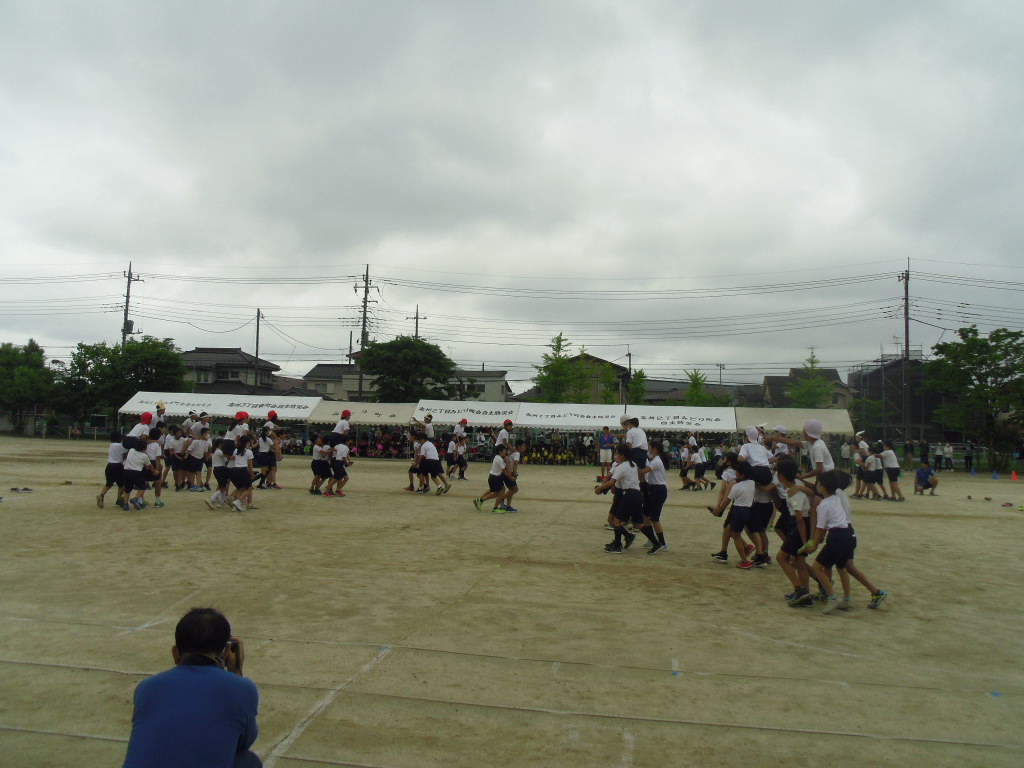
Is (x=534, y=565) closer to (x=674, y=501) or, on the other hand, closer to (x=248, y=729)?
(x=248, y=729)

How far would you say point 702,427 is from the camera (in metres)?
33.0

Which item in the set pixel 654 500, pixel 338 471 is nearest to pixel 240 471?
pixel 338 471

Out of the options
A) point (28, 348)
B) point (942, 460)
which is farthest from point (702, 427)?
point (28, 348)

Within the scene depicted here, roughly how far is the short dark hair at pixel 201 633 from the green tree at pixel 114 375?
51.1 m

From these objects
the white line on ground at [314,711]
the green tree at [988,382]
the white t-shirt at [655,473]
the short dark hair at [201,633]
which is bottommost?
the white line on ground at [314,711]

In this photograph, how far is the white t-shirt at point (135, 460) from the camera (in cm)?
1295

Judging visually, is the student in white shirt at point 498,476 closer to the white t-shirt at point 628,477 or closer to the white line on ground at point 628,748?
the white t-shirt at point 628,477

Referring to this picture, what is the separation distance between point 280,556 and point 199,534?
93.0 inches

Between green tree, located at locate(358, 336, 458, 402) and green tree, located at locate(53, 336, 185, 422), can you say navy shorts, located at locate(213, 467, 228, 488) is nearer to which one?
green tree, located at locate(358, 336, 458, 402)

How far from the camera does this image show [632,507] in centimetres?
1000

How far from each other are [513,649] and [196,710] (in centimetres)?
361

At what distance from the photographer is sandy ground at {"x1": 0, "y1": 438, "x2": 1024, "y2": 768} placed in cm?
399

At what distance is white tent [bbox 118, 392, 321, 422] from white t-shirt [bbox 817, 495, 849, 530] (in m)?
31.8

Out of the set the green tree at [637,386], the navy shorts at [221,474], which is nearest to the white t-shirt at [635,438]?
the navy shorts at [221,474]
